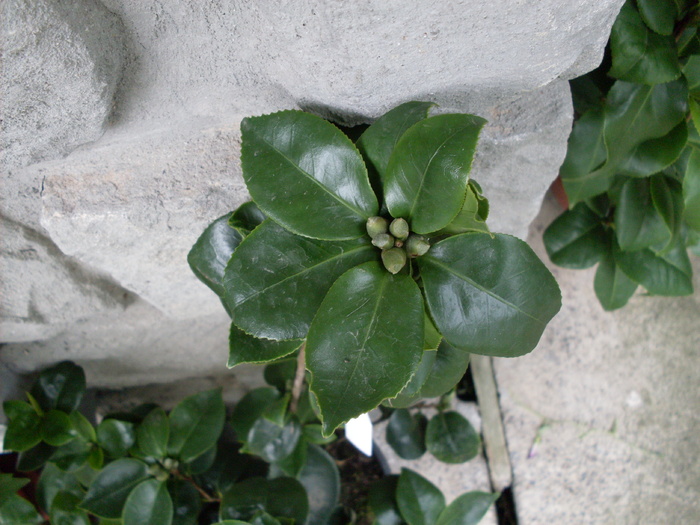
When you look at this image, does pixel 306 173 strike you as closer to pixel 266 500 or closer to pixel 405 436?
pixel 266 500

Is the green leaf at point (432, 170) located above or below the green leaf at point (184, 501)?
above

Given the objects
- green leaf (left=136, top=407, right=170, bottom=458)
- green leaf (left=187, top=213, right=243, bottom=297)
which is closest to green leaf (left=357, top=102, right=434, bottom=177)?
green leaf (left=187, top=213, right=243, bottom=297)

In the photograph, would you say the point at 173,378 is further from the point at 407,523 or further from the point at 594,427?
the point at 594,427

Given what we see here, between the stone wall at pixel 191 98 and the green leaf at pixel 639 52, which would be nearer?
the stone wall at pixel 191 98

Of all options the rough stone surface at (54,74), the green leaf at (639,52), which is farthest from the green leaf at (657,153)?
the rough stone surface at (54,74)

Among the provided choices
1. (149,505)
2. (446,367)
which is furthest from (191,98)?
(149,505)

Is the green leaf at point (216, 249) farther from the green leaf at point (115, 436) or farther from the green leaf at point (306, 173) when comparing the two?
the green leaf at point (115, 436)

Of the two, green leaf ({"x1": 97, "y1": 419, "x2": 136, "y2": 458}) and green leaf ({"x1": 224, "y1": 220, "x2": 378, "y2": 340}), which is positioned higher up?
green leaf ({"x1": 224, "y1": 220, "x2": 378, "y2": 340})

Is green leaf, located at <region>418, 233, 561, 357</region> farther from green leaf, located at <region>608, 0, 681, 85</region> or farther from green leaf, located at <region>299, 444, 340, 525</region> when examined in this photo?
green leaf, located at <region>299, 444, 340, 525</region>
